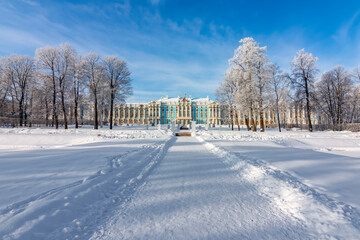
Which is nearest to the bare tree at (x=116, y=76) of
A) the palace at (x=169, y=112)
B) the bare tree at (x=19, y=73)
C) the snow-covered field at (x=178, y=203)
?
the bare tree at (x=19, y=73)

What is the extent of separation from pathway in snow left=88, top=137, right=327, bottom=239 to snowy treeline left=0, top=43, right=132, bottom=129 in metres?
24.9

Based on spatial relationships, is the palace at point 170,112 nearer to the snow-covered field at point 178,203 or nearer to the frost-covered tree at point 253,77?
the frost-covered tree at point 253,77

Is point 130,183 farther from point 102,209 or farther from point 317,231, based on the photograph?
point 317,231

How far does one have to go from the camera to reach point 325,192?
3.25 meters

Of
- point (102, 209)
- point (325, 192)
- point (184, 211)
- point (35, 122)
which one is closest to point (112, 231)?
point (102, 209)

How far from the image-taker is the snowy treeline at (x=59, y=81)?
23500 millimetres

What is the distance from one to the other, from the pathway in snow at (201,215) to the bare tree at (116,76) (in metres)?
25.8

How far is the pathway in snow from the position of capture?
217 centimetres

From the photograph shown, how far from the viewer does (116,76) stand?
1083 inches

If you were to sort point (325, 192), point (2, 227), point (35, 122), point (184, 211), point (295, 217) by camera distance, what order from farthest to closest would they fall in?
1. point (35, 122)
2. point (325, 192)
3. point (184, 211)
4. point (295, 217)
5. point (2, 227)

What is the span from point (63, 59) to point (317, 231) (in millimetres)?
30963

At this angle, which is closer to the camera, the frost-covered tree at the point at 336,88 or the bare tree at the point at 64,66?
the bare tree at the point at 64,66

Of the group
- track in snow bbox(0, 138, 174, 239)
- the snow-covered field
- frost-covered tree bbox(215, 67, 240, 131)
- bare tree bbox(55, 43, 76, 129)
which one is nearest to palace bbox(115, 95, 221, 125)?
frost-covered tree bbox(215, 67, 240, 131)

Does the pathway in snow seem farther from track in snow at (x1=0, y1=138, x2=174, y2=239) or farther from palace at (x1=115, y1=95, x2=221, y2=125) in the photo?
palace at (x1=115, y1=95, x2=221, y2=125)
